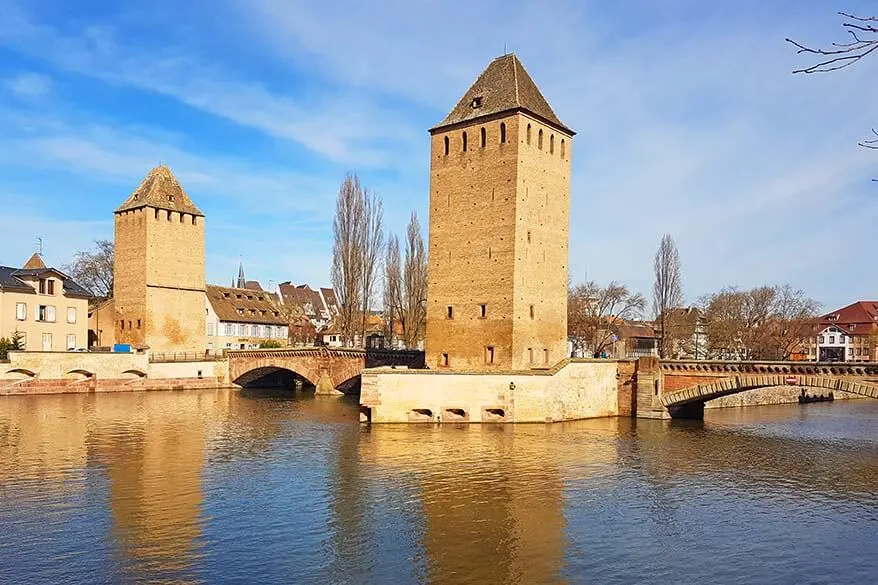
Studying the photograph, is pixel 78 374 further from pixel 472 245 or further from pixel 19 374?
pixel 472 245

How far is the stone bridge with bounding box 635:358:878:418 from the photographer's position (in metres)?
28.9

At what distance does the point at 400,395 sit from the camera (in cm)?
3083

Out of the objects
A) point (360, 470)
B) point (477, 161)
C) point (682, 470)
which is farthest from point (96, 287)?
point (682, 470)

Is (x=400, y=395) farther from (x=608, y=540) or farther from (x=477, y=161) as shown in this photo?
(x=608, y=540)

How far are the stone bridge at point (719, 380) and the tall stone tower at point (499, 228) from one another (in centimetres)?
460

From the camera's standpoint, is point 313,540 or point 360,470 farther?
point 360,470

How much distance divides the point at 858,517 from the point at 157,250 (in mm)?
46045

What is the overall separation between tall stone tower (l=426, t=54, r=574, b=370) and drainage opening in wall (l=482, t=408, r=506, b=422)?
2.61 metres

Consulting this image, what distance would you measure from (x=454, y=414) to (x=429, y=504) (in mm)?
→ 13295

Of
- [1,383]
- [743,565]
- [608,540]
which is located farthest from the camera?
[1,383]

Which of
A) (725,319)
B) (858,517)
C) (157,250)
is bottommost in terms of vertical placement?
(858,517)

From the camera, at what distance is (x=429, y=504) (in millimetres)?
17719

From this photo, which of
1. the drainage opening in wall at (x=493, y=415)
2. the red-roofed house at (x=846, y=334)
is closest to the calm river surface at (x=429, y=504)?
the drainage opening in wall at (x=493, y=415)

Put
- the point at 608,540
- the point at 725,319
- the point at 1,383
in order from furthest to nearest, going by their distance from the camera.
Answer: the point at 725,319 < the point at 1,383 < the point at 608,540
